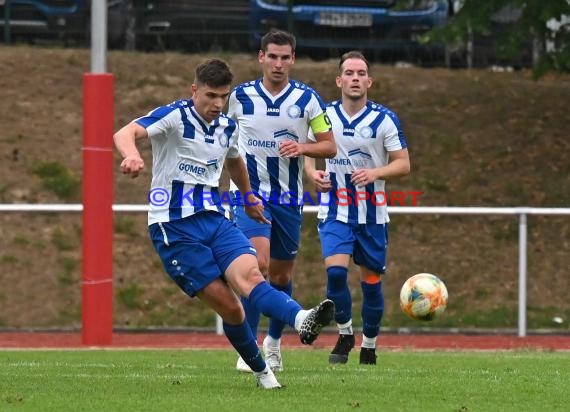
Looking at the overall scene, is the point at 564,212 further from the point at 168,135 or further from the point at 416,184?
the point at 168,135

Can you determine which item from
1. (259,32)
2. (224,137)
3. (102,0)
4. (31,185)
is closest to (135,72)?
(259,32)

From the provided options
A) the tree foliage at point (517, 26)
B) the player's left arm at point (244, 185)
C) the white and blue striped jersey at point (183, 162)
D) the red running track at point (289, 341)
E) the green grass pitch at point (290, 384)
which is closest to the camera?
the green grass pitch at point (290, 384)

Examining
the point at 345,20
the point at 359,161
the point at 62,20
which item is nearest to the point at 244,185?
the point at 359,161

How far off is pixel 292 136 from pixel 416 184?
884 centimetres

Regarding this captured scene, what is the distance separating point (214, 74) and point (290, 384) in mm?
1992

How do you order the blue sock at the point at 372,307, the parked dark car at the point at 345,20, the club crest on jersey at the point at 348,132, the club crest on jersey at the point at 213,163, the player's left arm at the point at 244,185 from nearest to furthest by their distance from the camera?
the club crest on jersey at the point at 213,163, the player's left arm at the point at 244,185, the club crest on jersey at the point at 348,132, the blue sock at the point at 372,307, the parked dark car at the point at 345,20

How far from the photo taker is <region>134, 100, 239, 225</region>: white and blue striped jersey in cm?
805

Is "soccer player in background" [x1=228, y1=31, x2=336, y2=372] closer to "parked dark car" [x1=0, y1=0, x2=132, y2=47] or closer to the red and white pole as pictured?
the red and white pole

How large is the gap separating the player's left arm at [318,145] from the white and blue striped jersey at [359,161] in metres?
0.67

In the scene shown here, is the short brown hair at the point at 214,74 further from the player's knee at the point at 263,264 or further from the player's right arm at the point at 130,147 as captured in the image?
the player's knee at the point at 263,264

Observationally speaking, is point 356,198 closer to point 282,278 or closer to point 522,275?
point 282,278

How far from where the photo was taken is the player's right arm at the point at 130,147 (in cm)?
713

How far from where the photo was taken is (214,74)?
789 cm

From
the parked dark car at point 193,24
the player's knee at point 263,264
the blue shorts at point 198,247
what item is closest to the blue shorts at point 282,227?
the player's knee at point 263,264
